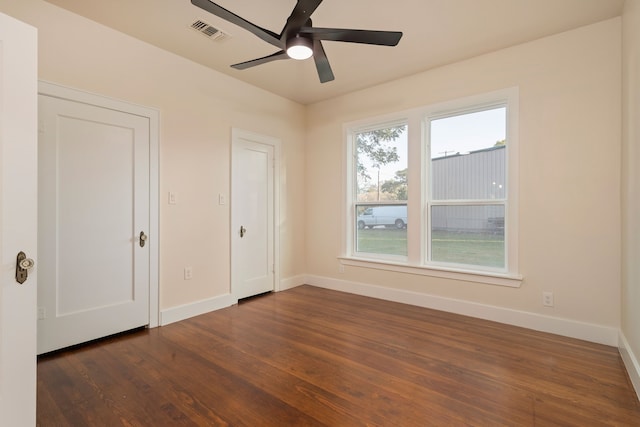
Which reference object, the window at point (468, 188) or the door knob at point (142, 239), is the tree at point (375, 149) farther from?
the door knob at point (142, 239)

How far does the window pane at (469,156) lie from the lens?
11.4 ft

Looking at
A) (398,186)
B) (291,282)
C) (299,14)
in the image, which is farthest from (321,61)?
(291,282)

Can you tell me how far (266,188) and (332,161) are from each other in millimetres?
1101

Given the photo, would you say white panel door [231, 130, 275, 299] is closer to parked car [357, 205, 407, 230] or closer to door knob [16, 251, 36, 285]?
parked car [357, 205, 407, 230]

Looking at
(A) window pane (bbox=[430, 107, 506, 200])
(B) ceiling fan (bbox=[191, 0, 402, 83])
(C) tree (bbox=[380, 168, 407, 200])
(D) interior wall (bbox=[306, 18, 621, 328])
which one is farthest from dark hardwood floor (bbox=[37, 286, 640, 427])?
(B) ceiling fan (bbox=[191, 0, 402, 83])

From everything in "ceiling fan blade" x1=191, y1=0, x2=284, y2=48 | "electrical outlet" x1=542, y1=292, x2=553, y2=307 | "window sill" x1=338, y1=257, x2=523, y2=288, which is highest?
"ceiling fan blade" x1=191, y1=0, x2=284, y2=48

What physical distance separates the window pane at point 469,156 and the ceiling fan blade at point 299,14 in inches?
95.6

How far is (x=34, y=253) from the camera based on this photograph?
1.55 meters

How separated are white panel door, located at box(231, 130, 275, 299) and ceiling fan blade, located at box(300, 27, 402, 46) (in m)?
2.22

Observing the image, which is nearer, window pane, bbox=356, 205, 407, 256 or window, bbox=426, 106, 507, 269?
window, bbox=426, 106, 507, 269

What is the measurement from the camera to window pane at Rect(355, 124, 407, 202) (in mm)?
4211

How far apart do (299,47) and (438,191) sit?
2499mm

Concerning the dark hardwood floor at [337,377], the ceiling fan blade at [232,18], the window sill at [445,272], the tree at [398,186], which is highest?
the ceiling fan blade at [232,18]

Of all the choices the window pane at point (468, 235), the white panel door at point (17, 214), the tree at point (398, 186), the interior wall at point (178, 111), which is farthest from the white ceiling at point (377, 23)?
the window pane at point (468, 235)
